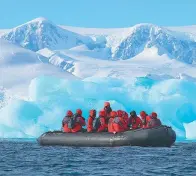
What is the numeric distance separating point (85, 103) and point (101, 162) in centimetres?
2310

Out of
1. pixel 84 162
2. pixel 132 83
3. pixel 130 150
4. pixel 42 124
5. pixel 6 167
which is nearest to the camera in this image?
pixel 6 167

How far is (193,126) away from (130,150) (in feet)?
61.8

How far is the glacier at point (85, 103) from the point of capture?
41.9m

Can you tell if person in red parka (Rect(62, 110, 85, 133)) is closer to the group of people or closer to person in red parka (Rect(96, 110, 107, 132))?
the group of people

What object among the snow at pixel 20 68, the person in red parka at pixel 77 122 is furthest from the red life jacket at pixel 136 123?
the snow at pixel 20 68

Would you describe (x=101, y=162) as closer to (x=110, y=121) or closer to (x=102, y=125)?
(x=110, y=121)

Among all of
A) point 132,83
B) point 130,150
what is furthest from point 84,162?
point 132,83

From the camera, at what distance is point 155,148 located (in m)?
25.5

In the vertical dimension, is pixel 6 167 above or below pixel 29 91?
below

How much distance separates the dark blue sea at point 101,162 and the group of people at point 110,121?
1472 mm

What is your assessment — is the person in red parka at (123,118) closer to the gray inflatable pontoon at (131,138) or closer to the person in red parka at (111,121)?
the person in red parka at (111,121)

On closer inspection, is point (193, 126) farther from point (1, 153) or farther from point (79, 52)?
point (79, 52)

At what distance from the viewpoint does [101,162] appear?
19766mm

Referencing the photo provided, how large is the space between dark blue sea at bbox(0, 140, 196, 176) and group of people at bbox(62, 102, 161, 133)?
147cm
